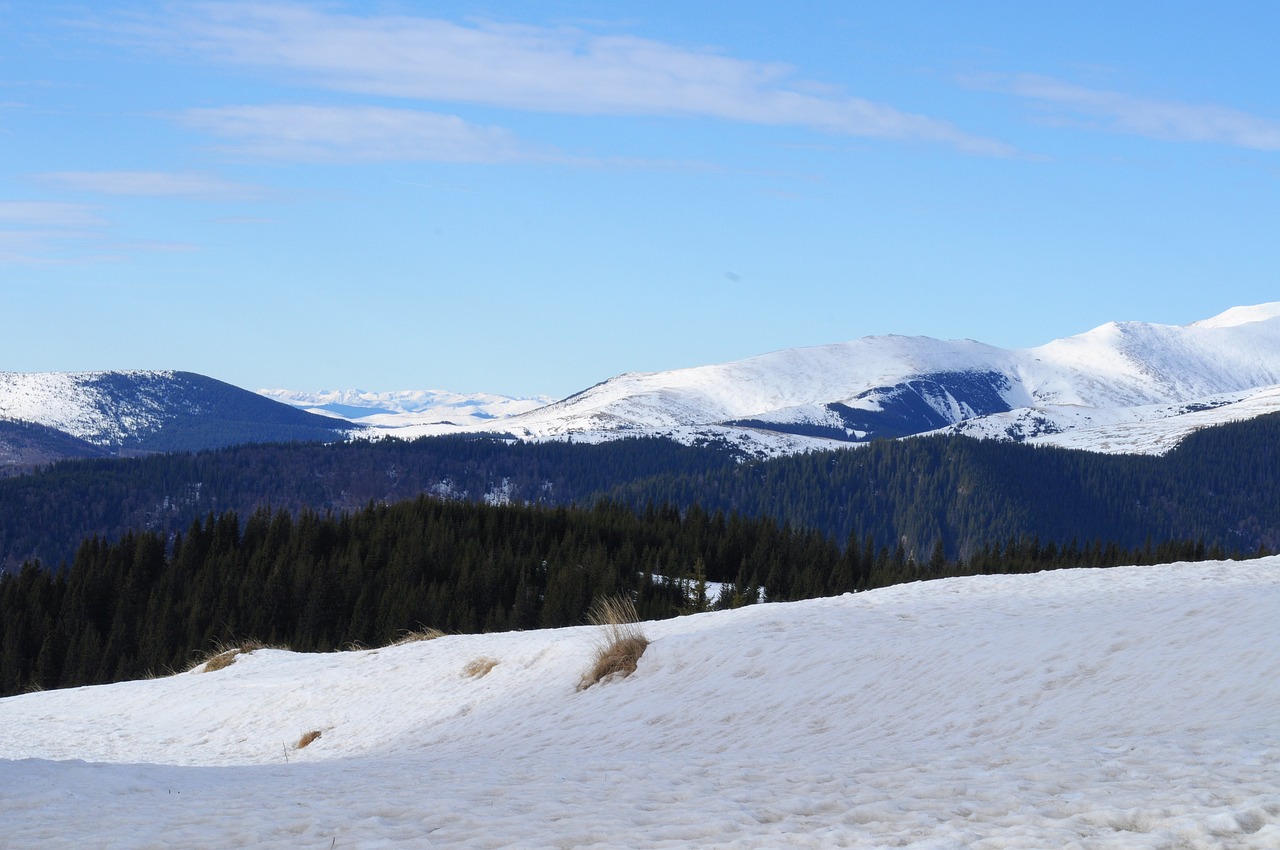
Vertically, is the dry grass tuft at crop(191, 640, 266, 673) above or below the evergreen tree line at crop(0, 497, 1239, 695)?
above

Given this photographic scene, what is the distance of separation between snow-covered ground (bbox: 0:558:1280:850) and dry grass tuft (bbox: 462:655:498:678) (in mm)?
189

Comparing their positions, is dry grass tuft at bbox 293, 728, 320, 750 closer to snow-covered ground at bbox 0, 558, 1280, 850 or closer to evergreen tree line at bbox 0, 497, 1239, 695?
snow-covered ground at bbox 0, 558, 1280, 850

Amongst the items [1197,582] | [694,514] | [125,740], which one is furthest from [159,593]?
[1197,582]

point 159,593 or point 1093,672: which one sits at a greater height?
point 1093,672

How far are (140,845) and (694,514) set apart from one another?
384 ft

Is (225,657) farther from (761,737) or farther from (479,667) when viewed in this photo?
(761,737)

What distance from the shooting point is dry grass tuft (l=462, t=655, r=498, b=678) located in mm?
25312

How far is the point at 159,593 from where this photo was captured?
101 meters

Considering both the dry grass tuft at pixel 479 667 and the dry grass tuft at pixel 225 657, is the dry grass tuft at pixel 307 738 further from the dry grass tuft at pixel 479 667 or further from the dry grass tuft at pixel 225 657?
the dry grass tuft at pixel 225 657

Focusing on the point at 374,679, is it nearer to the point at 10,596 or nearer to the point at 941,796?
the point at 941,796

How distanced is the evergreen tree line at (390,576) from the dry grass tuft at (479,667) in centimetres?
4630

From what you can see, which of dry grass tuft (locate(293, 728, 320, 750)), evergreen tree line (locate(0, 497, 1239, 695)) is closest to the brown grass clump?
dry grass tuft (locate(293, 728, 320, 750))

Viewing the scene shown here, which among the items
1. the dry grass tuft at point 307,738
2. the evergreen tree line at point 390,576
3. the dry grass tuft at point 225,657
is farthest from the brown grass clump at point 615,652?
the evergreen tree line at point 390,576

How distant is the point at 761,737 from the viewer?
54.1ft
